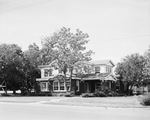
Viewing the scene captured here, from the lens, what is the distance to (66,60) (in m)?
37.2

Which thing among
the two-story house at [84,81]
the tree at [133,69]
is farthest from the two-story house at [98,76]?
the tree at [133,69]

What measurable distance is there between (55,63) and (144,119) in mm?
27835

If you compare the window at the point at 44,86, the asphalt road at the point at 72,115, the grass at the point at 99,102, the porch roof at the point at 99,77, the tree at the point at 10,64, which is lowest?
the grass at the point at 99,102

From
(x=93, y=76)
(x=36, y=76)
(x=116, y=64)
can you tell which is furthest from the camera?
(x=36, y=76)

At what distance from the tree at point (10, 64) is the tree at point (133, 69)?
61.7 ft

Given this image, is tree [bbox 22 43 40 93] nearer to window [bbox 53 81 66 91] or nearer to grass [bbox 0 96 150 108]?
window [bbox 53 81 66 91]

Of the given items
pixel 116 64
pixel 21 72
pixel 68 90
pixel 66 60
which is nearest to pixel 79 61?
pixel 66 60

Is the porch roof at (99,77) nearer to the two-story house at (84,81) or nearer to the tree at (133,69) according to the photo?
the two-story house at (84,81)

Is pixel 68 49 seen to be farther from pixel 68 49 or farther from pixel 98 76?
pixel 98 76

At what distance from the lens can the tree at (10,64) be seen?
140 ft

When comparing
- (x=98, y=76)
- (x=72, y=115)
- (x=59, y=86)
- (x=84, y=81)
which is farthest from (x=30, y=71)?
(x=72, y=115)

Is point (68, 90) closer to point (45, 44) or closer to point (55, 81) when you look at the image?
point (55, 81)

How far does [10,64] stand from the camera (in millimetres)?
43094

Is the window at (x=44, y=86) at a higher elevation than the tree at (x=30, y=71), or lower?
lower
